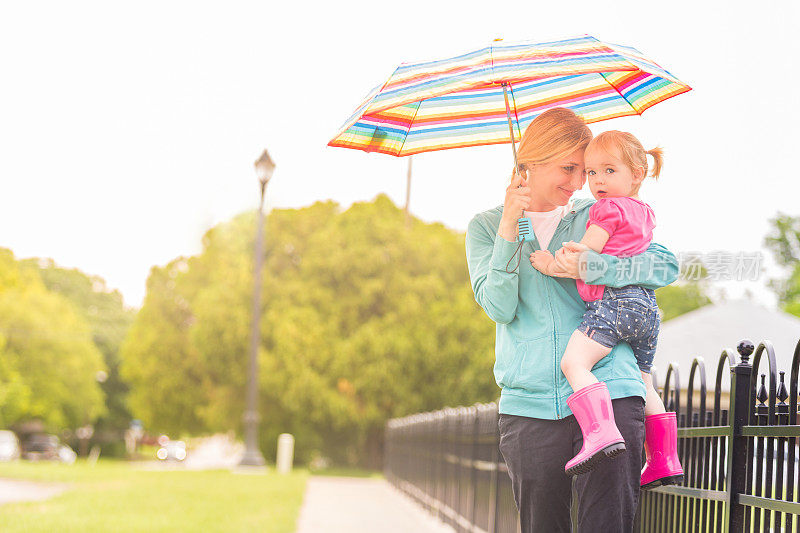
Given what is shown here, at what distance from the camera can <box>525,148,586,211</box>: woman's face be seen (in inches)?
111

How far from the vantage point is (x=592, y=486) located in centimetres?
266

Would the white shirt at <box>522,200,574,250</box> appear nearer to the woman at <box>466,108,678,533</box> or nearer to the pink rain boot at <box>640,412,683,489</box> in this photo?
the woman at <box>466,108,678,533</box>

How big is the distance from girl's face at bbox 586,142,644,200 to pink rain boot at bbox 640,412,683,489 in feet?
2.44

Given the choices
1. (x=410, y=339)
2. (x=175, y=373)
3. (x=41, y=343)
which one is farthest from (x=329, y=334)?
(x=41, y=343)

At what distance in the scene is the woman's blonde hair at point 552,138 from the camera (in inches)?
111

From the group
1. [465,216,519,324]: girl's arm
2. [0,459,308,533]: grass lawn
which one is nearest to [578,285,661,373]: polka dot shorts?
[465,216,519,324]: girl's arm

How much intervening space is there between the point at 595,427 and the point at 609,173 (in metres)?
0.75

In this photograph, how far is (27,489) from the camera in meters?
16.5

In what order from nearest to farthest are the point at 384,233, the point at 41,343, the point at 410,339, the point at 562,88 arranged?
the point at 562,88 < the point at 410,339 < the point at 384,233 < the point at 41,343

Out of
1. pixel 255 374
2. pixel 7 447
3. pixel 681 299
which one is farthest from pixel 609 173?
pixel 681 299

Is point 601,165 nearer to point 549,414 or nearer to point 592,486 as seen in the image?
point 549,414

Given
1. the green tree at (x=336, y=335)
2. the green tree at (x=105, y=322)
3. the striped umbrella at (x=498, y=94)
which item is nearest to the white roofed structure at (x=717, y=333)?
the striped umbrella at (x=498, y=94)

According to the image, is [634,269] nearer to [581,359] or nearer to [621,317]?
[621,317]

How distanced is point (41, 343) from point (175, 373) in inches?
709
